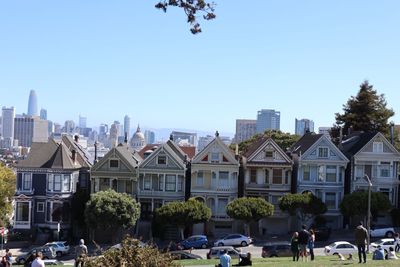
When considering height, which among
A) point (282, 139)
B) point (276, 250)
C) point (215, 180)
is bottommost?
point (276, 250)

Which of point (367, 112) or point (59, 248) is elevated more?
point (367, 112)

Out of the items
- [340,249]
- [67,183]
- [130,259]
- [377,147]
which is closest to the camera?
[130,259]

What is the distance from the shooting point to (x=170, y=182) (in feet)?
220

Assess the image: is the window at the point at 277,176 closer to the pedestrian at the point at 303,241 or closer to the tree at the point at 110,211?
the tree at the point at 110,211

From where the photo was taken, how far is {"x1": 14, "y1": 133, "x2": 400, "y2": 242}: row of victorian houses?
66.6m

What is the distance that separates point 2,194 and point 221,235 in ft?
76.6

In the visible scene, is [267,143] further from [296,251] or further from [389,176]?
[296,251]

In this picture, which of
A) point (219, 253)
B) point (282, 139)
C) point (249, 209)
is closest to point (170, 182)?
point (249, 209)

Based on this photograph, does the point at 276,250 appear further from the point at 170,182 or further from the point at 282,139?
the point at 282,139

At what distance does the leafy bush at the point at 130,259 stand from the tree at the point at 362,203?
4421cm

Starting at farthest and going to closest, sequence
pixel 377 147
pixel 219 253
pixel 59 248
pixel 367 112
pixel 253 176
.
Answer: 1. pixel 367 112
2. pixel 253 176
3. pixel 377 147
4. pixel 59 248
5. pixel 219 253

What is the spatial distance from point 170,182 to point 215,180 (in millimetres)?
4365

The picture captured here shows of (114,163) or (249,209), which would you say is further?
(114,163)

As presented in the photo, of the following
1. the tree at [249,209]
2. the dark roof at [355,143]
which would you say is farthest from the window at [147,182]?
the dark roof at [355,143]
